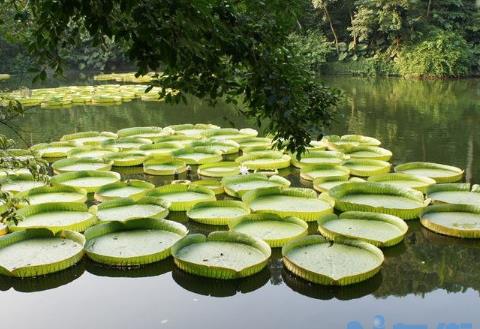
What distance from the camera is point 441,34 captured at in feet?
79.4

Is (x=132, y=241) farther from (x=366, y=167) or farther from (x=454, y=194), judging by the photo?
(x=366, y=167)

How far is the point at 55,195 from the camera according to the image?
7.13 meters

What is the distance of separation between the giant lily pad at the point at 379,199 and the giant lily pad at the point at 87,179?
3295 millimetres

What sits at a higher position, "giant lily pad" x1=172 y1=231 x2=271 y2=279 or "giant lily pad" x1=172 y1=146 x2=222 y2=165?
"giant lily pad" x1=172 y1=146 x2=222 y2=165

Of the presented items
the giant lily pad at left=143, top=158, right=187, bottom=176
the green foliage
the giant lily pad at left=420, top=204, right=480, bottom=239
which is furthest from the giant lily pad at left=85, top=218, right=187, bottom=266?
the green foliage

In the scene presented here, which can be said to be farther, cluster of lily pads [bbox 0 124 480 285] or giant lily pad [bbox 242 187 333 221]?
giant lily pad [bbox 242 187 333 221]

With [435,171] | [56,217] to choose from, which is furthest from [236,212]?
[435,171]

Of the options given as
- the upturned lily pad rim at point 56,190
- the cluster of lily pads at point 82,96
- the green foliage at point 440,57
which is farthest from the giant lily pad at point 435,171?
the green foliage at point 440,57

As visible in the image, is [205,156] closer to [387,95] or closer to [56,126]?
[56,126]

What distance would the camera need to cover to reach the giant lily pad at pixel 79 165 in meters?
8.77

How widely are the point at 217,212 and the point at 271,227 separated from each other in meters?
0.84

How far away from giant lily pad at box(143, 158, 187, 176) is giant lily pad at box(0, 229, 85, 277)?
3.10 meters

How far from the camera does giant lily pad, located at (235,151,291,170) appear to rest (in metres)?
8.80

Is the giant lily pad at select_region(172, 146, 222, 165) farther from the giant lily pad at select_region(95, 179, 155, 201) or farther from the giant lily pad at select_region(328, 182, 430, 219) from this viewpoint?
the giant lily pad at select_region(328, 182, 430, 219)
